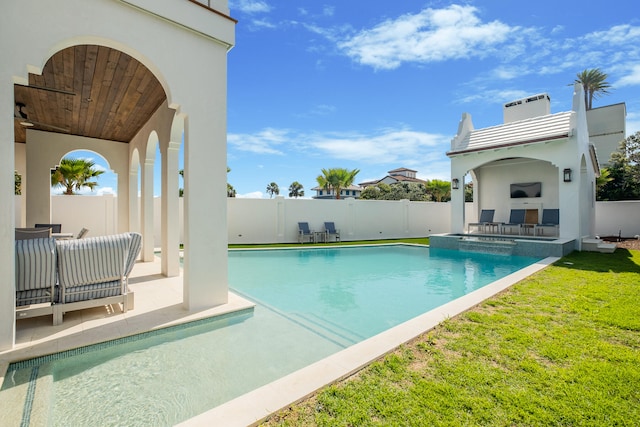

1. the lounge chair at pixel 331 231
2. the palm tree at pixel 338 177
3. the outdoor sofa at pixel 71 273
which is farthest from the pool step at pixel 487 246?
the palm tree at pixel 338 177

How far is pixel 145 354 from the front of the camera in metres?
3.73

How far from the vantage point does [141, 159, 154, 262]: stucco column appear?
29.8 ft

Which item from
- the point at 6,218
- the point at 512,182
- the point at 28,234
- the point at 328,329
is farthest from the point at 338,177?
the point at 6,218

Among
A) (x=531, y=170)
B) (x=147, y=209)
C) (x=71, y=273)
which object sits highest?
(x=531, y=170)

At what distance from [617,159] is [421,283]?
24.5 meters

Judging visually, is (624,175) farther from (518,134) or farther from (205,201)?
(205,201)

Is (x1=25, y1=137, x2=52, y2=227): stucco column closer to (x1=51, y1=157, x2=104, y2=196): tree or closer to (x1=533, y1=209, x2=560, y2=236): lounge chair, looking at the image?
(x1=51, y1=157, x2=104, y2=196): tree

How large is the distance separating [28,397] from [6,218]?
6.37 ft

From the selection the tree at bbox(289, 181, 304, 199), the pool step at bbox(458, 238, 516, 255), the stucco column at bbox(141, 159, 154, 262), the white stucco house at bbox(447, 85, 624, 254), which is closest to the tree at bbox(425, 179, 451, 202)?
the white stucco house at bbox(447, 85, 624, 254)

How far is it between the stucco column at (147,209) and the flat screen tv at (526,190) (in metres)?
17.6

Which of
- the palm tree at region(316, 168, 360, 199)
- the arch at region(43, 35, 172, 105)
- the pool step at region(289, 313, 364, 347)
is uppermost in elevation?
the palm tree at region(316, 168, 360, 199)

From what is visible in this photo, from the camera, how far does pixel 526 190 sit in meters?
16.8

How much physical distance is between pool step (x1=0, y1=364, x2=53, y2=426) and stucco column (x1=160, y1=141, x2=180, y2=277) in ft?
13.8

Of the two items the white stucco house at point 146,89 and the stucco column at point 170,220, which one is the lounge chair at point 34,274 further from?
the stucco column at point 170,220
